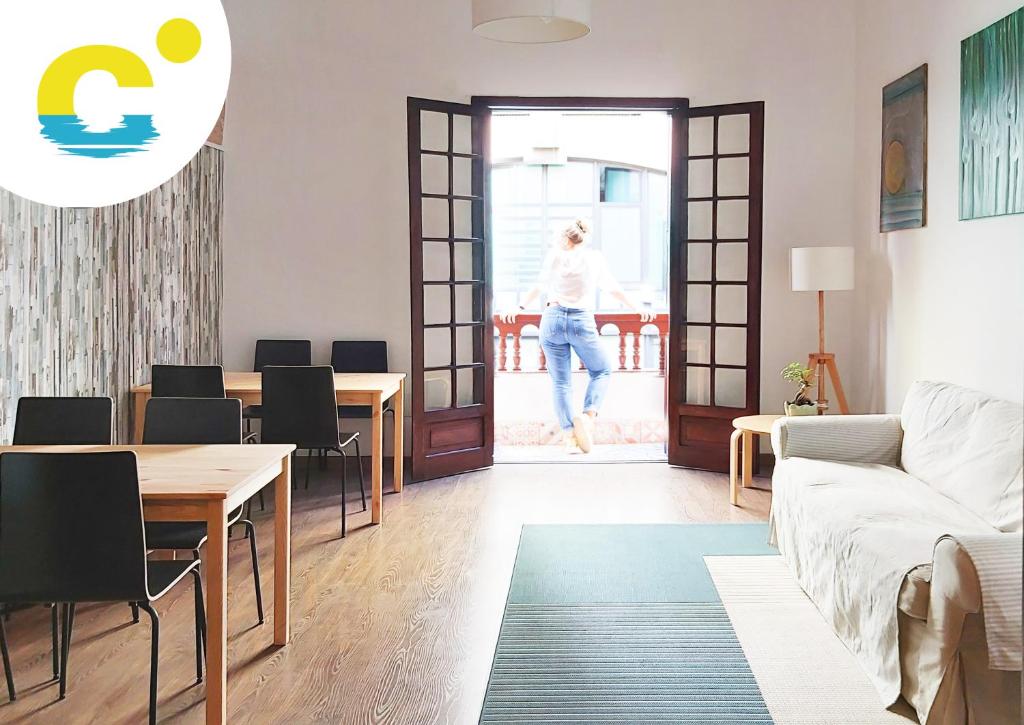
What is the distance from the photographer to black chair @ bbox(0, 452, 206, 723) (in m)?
2.52

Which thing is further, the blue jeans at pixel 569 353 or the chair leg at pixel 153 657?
the blue jeans at pixel 569 353

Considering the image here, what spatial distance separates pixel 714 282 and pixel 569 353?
1311 millimetres

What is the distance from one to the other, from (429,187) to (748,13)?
2.36 metres

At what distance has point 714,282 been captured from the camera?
6477 millimetres

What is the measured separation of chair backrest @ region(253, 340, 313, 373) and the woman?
73.2 inches

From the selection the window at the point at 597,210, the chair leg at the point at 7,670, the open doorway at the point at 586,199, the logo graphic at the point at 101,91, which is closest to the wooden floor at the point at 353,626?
the chair leg at the point at 7,670

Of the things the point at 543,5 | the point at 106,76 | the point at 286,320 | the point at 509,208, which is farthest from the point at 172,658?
the point at 509,208

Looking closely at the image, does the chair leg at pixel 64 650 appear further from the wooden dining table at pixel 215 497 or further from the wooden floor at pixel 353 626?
the wooden dining table at pixel 215 497

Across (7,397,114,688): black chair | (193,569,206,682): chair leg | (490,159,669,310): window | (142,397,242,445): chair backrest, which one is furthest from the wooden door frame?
(490,159,669,310): window

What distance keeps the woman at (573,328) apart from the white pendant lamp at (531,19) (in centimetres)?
302

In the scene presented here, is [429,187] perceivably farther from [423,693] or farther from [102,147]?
[423,693]

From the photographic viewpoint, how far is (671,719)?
279 centimetres

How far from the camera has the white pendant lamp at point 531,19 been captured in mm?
3703

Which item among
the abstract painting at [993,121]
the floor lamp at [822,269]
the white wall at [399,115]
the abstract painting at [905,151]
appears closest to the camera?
the abstract painting at [993,121]
